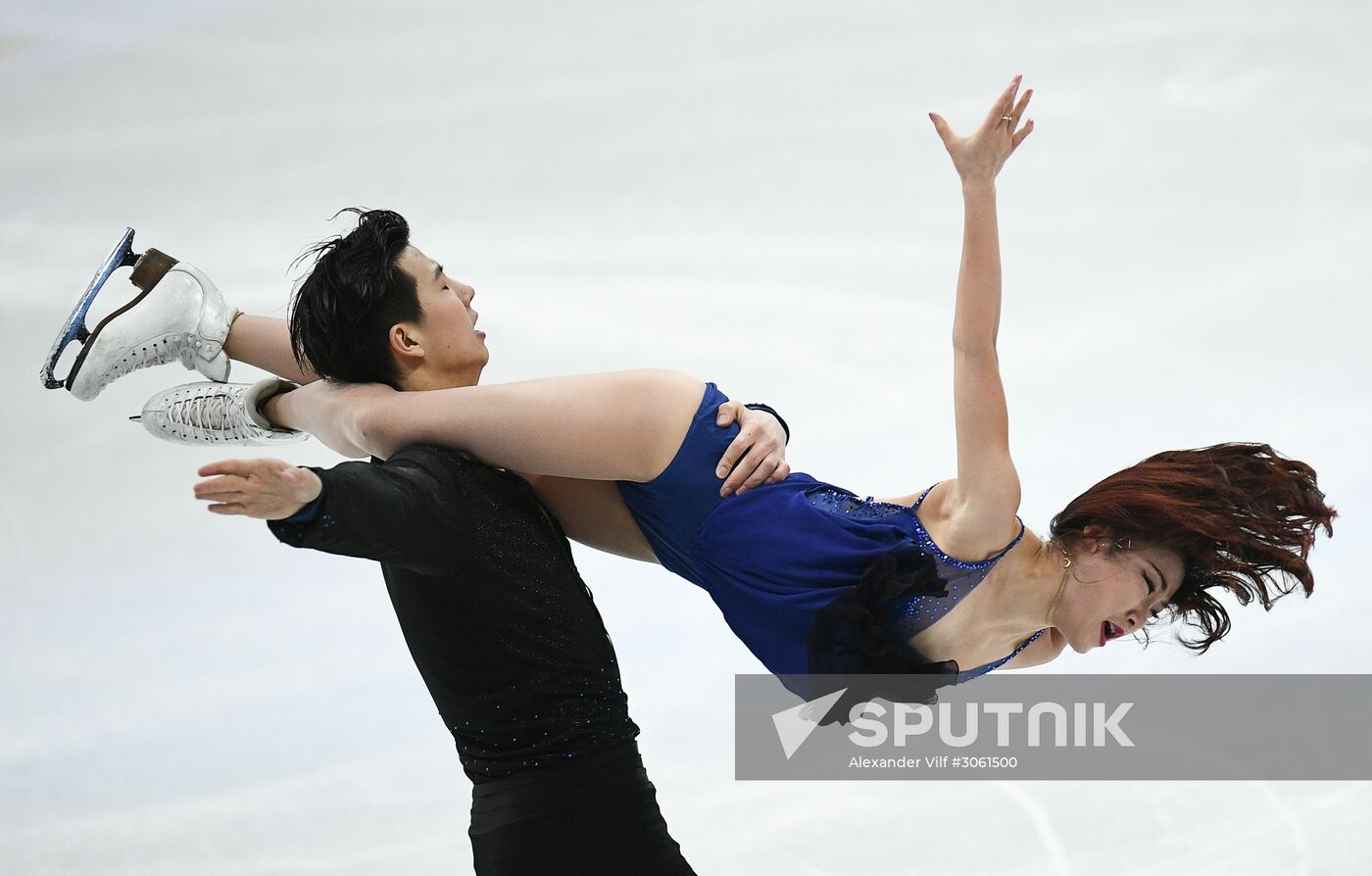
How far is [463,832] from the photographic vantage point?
3.27 metres

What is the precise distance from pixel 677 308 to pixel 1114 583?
8.95 feet

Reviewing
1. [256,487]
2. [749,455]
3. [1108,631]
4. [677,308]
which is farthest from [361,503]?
[677,308]

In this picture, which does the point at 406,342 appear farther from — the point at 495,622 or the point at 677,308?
the point at 677,308

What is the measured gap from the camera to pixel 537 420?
2.15 meters

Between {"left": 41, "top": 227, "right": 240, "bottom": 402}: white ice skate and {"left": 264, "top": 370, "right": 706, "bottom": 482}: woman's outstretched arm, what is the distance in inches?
18.0

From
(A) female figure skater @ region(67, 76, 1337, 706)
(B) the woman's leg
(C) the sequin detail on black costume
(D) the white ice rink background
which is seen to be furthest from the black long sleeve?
(D) the white ice rink background

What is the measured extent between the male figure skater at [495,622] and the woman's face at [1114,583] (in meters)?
0.58

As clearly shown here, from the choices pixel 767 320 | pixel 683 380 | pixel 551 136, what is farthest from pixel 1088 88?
pixel 683 380

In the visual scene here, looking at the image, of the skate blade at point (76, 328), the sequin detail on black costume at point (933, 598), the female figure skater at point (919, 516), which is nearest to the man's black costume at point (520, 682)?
the female figure skater at point (919, 516)

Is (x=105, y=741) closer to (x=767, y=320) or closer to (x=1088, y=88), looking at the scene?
(x=767, y=320)

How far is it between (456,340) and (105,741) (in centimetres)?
194

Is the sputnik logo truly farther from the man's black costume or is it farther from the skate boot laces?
the skate boot laces

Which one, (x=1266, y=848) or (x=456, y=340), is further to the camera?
(x=1266, y=848)

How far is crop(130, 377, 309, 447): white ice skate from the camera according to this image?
248 cm
